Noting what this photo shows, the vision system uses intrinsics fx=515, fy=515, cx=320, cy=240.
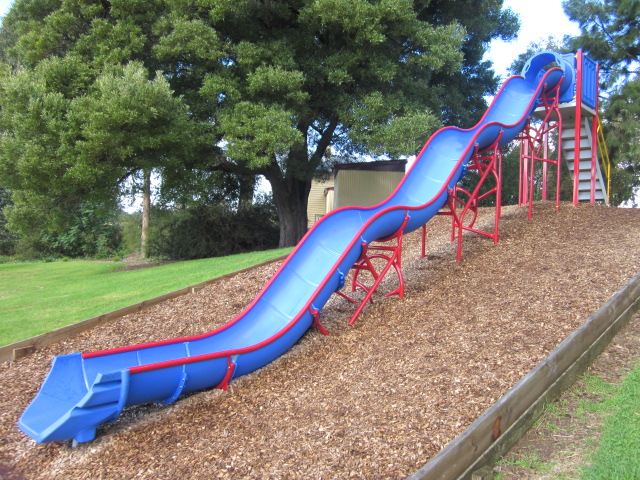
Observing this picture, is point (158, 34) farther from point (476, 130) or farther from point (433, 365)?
point (433, 365)

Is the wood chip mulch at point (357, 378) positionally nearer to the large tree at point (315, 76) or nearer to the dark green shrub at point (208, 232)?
the large tree at point (315, 76)

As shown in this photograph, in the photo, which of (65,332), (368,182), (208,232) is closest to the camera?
(65,332)

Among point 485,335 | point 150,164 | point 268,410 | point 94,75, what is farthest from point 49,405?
point 94,75

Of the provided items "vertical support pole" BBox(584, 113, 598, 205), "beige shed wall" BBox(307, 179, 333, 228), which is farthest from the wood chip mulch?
"beige shed wall" BBox(307, 179, 333, 228)

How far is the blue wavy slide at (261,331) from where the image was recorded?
13.4ft

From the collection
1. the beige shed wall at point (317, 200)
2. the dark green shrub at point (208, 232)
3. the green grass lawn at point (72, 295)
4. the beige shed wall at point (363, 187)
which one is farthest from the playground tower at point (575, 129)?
the beige shed wall at point (317, 200)

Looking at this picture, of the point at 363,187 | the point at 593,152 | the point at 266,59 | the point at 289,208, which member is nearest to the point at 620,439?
the point at 593,152

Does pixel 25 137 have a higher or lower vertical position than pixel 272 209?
higher

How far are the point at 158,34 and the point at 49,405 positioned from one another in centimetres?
1261

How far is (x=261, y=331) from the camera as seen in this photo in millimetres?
5930

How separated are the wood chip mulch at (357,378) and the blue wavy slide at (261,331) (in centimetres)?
31

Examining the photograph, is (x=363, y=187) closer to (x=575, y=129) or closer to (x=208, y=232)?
(x=208, y=232)

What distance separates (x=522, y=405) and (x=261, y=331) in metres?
2.93

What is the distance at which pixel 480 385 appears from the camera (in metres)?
4.55
